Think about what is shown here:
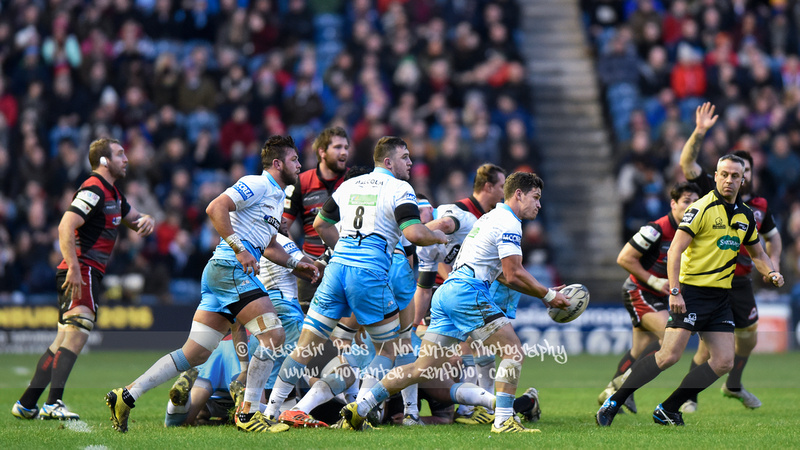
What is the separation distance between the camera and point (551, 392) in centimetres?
1355

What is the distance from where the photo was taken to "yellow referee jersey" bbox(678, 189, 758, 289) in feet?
31.6

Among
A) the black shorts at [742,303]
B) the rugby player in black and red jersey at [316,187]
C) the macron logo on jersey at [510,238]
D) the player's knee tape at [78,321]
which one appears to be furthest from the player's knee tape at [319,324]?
the black shorts at [742,303]

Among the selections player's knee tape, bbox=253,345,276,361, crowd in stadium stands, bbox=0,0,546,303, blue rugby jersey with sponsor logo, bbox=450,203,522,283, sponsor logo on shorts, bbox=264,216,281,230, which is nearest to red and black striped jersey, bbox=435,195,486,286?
blue rugby jersey with sponsor logo, bbox=450,203,522,283

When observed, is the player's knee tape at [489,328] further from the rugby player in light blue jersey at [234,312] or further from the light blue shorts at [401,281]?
the rugby player in light blue jersey at [234,312]

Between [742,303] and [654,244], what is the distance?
126 cm

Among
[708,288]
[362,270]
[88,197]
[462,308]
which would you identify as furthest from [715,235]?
[88,197]

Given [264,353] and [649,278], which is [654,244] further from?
[264,353]

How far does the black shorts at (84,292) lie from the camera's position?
10492mm

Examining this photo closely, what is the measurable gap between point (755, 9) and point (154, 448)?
68.4ft

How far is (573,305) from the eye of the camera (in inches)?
358

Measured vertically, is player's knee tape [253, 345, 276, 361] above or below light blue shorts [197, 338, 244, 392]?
above

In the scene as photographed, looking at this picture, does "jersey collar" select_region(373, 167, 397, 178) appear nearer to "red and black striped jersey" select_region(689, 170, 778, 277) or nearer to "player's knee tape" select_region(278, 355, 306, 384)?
"player's knee tape" select_region(278, 355, 306, 384)

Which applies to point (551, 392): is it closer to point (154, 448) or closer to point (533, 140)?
point (154, 448)

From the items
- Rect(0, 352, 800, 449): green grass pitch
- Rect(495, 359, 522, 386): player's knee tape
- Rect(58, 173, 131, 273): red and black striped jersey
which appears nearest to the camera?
Rect(0, 352, 800, 449): green grass pitch
